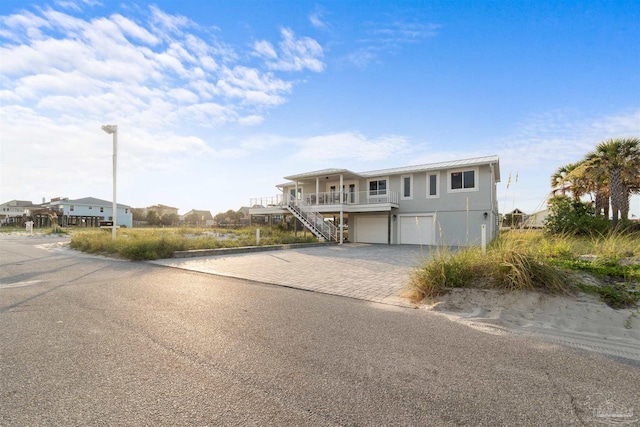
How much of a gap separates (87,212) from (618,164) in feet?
234

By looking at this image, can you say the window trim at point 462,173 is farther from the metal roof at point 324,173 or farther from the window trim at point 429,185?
the metal roof at point 324,173

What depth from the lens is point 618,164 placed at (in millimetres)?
17484

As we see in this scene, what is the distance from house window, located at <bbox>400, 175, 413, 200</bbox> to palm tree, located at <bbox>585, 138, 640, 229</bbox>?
31.9 ft

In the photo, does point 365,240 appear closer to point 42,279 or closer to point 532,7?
point 532,7

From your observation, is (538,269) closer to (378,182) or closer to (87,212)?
(378,182)

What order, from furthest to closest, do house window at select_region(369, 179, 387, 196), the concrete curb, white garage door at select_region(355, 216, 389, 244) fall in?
house window at select_region(369, 179, 387, 196)
white garage door at select_region(355, 216, 389, 244)
the concrete curb

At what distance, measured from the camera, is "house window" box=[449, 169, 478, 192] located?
19.0 meters

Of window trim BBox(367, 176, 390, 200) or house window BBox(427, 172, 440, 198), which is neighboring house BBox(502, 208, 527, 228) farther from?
window trim BBox(367, 176, 390, 200)

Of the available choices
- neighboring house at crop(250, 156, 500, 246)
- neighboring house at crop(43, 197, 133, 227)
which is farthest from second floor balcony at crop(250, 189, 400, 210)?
neighboring house at crop(43, 197, 133, 227)

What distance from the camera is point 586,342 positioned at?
3.70m

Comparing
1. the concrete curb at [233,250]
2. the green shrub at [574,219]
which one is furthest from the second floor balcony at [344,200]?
the green shrub at [574,219]

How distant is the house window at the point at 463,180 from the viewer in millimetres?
19016

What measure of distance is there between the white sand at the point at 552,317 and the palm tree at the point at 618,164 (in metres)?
17.3

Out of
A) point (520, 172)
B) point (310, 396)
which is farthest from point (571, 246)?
point (310, 396)
